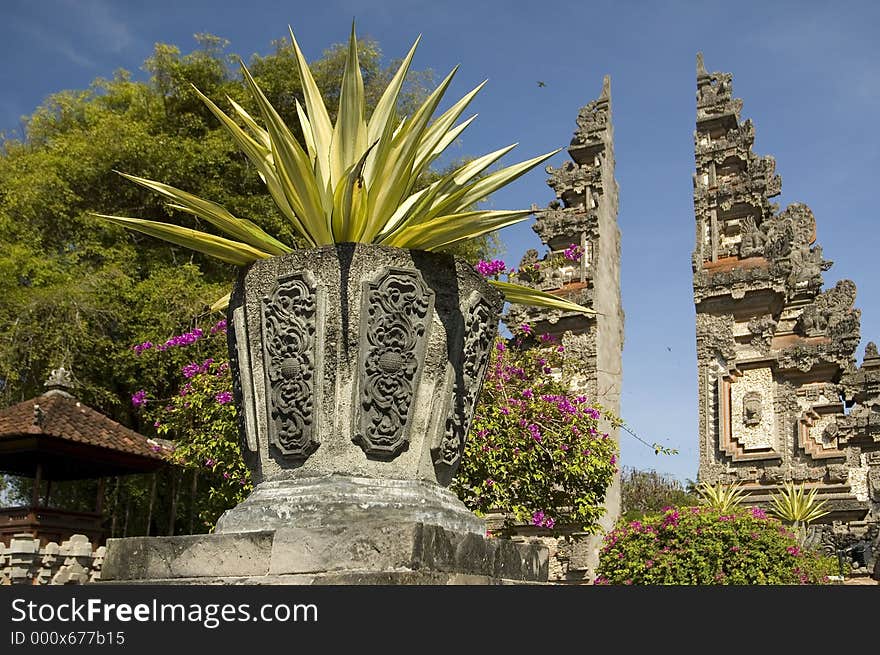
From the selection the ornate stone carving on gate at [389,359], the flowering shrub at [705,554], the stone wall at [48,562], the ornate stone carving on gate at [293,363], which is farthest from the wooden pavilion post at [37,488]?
the ornate stone carving on gate at [389,359]

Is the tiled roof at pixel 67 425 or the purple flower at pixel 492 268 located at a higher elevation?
the purple flower at pixel 492 268

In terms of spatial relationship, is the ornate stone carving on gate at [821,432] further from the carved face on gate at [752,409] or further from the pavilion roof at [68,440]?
the pavilion roof at [68,440]

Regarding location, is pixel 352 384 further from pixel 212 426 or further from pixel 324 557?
pixel 212 426

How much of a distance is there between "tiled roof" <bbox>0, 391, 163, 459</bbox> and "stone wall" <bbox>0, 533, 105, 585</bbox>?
64.6 inches

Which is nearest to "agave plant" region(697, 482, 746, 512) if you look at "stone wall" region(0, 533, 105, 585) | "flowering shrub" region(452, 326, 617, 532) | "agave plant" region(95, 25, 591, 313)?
"flowering shrub" region(452, 326, 617, 532)

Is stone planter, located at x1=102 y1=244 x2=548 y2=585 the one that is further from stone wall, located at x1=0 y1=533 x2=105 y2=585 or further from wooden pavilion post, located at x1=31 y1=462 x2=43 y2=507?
wooden pavilion post, located at x1=31 y1=462 x2=43 y2=507

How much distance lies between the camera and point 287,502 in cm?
433

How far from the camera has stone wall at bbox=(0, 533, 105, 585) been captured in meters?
12.9

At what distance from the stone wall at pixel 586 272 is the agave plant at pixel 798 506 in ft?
10.1

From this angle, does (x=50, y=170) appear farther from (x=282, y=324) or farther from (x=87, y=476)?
(x=282, y=324)

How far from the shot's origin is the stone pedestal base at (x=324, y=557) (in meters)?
3.79

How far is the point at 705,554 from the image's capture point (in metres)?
9.87
